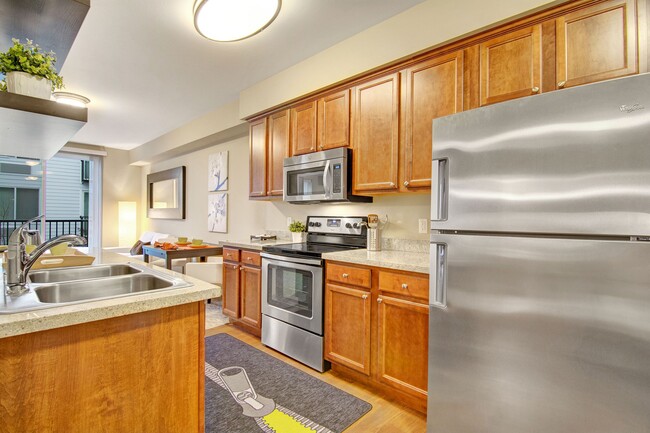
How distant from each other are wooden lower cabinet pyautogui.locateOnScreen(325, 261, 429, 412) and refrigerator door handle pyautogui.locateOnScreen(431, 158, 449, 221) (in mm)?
429

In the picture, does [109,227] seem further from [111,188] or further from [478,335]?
[478,335]

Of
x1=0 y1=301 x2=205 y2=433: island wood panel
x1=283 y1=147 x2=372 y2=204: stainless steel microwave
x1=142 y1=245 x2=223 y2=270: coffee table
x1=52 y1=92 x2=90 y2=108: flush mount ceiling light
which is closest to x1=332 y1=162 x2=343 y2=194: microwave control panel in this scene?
x1=283 y1=147 x2=372 y2=204: stainless steel microwave

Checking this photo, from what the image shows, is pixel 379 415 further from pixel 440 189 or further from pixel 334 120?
pixel 334 120

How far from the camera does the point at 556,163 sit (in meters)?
1.36

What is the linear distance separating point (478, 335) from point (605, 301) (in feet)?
1.71

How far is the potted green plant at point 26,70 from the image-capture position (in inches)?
54.5

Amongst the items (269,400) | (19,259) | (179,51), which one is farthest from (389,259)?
(179,51)

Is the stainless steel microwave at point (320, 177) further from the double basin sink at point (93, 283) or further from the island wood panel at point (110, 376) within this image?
the island wood panel at point (110, 376)

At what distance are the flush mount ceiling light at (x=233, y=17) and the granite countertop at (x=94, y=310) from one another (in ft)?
5.14

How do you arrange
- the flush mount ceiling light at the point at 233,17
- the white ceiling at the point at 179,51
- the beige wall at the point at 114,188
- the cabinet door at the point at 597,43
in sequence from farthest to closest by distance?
1. the beige wall at the point at 114,188
2. the white ceiling at the point at 179,51
3. the flush mount ceiling light at the point at 233,17
4. the cabinet door at the point at 597,43

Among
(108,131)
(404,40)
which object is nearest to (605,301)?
(404,40)

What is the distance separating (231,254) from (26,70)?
2449 millimetres

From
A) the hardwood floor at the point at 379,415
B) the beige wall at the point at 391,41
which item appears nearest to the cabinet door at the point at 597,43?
the beige wall at the point at 391,41

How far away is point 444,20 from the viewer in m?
2.09
